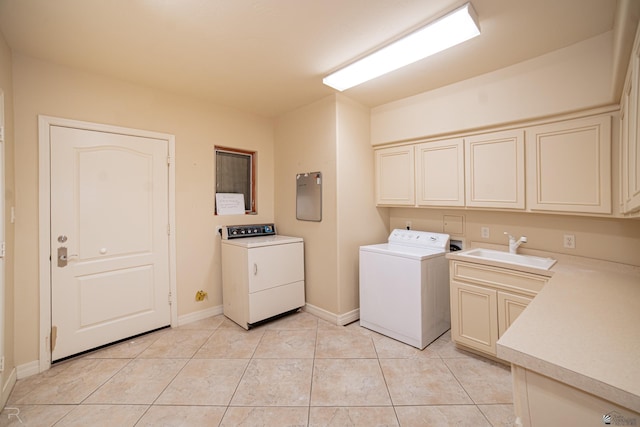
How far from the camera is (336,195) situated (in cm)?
291

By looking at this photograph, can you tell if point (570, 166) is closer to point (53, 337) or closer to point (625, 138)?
point (625, 138)

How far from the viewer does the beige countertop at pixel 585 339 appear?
0.73 metres

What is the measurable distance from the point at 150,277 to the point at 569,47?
4.01 m

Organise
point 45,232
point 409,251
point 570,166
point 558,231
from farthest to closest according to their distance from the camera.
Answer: point 409,251
point 558,231
point 45,232
point 570,166

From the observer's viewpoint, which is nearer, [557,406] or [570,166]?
[557,406]

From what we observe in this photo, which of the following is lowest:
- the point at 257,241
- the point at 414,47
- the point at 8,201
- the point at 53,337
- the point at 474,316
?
the point at 53,337

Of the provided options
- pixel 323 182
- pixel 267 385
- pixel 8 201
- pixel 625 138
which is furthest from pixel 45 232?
pixel 625 138

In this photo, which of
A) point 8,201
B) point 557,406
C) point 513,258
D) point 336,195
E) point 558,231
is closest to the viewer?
point 557,406

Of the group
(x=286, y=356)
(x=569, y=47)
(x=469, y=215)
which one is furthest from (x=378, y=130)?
(x=286, y=356)

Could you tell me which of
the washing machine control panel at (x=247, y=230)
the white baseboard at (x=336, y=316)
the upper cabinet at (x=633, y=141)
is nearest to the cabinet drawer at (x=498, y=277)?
the upper cabinet at (x=633, y=141)

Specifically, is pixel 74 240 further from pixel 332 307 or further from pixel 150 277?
pixel 332 307

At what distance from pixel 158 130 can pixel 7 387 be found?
226 centimetres

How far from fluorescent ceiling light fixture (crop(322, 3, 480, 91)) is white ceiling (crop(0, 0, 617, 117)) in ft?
0.20

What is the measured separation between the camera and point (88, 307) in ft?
7.86
